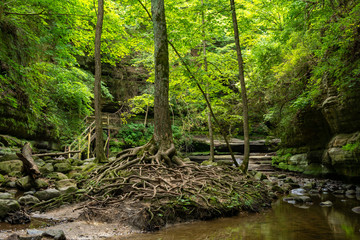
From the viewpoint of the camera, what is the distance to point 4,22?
28.2ft

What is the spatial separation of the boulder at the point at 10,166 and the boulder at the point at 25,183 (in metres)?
1.11

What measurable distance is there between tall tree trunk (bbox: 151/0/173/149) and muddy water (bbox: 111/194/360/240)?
2.74 metres

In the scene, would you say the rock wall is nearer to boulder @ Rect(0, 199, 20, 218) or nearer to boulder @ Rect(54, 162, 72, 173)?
boulder @ Rect(0, 199, 20, 218)

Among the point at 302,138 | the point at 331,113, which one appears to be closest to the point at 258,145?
the point at 302,138

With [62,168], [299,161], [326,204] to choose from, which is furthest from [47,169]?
[299,161]

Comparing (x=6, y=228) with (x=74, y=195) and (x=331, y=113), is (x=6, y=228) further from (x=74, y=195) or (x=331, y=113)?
(x=331, y=113)

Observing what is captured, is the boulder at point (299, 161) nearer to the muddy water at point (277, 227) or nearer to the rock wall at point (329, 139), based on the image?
the rock wall at point (329, 139)

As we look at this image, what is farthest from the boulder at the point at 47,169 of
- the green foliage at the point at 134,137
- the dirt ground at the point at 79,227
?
the green foliage at the point at 134,137

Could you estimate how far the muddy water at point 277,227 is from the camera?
375 centimetres

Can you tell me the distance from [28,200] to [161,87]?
160 inches

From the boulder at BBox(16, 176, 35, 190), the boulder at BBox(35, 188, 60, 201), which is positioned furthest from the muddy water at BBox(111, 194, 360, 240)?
the boulder at BBox(16, 176, 35, 190)

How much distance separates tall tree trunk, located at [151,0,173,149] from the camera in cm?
656

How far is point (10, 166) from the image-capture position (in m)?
6.91

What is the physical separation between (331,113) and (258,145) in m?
10.5
